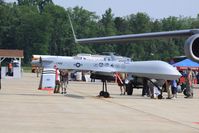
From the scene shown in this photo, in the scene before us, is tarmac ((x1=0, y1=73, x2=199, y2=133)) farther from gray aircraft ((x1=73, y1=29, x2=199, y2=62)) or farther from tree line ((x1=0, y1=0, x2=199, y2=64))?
tree line ((x1=0, y1=0, x2=199, y2=64))

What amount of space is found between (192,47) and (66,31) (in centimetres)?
12178

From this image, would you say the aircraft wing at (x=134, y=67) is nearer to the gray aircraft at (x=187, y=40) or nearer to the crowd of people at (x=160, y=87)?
the crowd of people at (x=160, y=87)

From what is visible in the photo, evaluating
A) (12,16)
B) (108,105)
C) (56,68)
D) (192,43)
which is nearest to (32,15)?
(12,16)

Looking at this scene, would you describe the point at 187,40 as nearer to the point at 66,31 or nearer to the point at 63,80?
the point at 63,80

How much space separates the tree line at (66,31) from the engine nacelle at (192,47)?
10436 centimetres

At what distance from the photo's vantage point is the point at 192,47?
11.7m

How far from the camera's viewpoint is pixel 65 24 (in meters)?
136

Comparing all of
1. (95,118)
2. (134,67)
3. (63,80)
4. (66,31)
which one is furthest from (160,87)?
(66,31)

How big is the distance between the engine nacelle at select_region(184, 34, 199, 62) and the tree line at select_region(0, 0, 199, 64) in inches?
4109

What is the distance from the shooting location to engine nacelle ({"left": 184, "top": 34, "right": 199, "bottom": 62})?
11.6 metres

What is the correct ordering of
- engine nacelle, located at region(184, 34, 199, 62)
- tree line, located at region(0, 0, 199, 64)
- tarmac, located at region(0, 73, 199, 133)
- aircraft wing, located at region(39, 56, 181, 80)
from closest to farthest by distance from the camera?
engine nacelle, located at region(184, 34, 199, 62), tarmac, located at region(0, 73, 199, 133), aircraft wing, located at region(39, 56, 181, 80), tree line, located at region(0, 0, 199, 64)

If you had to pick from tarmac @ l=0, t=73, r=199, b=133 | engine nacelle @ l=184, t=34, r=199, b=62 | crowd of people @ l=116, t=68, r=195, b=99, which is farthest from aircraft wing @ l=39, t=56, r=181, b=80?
engine nacelle @ l=184, t=34, r=199, b=62

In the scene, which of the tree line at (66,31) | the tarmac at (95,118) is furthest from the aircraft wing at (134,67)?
the tree line at (66,31)

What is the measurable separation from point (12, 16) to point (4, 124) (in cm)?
12005
